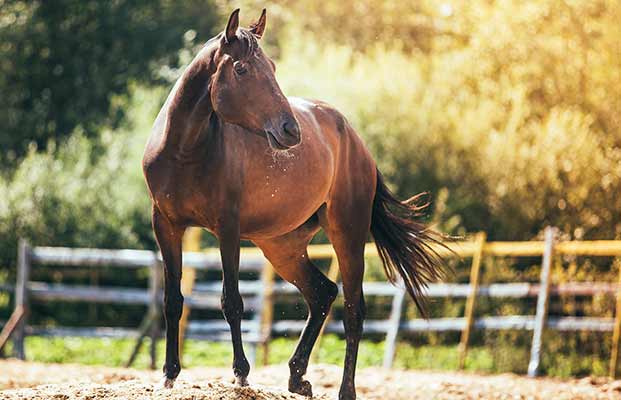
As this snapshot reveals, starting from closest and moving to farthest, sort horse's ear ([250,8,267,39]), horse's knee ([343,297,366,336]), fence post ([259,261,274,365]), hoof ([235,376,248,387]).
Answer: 1. hoof ([235,376,248,387])
2. horse's ear ([250,8,267,39])
3. horse's knee ([343,297,366,336])
4. fence post ([259,261,274,365])

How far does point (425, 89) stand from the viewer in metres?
17.3

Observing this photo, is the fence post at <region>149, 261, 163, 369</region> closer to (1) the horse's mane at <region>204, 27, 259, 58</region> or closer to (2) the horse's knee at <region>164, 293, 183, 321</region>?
(2) the horse's knee at <region>164, 293, 183, 321</region>

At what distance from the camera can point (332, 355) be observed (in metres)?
12.8

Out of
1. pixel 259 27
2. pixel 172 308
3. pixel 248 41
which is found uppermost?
pixel 259 27

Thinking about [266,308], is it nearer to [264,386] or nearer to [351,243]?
[351,243]

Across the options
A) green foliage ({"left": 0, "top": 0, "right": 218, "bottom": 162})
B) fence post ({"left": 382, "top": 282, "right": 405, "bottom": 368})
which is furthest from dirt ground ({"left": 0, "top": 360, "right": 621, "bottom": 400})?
green foliage ({"left": 0, "top": 0, "right": 218, "bottom": 162})

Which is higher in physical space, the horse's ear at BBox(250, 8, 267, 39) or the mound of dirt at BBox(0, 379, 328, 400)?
the horse's ear at BBox(250, 8, 267, 39)

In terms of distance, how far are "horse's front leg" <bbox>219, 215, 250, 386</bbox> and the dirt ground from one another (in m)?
0.12

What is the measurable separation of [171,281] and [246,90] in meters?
1.26

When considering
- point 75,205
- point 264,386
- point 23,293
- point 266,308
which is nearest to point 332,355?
point 266,308

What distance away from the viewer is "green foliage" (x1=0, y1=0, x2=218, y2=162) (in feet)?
67.3

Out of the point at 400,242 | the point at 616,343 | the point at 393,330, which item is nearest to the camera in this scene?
the point at 400,242

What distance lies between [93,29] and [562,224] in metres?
11.6

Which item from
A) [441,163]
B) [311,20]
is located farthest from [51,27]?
[441,163]
